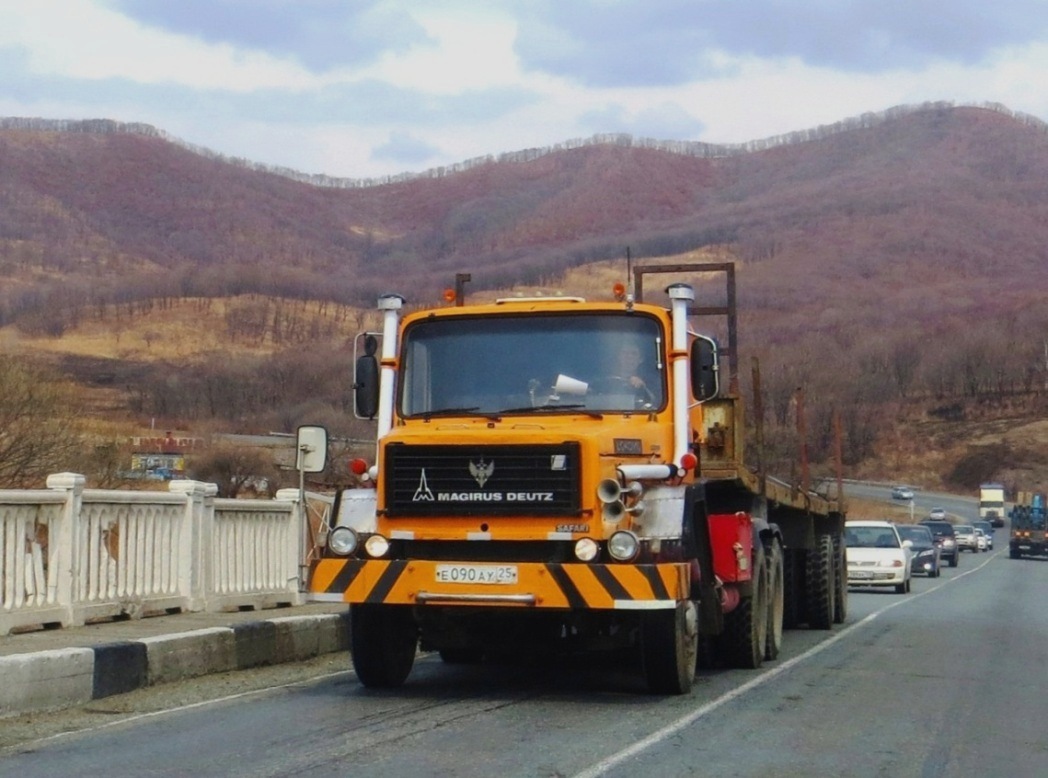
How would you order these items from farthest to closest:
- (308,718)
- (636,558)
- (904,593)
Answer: (904,593) < (636,558) < (308,718)

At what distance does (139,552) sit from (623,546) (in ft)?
17.9

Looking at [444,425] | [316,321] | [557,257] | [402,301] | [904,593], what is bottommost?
[904,593]

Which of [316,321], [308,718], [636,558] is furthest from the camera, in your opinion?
[316,321]

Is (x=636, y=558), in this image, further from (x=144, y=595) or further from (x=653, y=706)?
(x=144, y=595)

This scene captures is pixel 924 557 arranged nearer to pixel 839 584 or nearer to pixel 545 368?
pixel 839 584

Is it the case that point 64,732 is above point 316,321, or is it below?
below

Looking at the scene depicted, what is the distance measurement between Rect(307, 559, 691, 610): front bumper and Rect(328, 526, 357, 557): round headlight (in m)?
0.08

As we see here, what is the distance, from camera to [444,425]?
1156 centimetres

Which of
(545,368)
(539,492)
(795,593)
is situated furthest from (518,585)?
(795,593)

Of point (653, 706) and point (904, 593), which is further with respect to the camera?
point (904, 593)

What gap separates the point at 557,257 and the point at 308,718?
18317cm

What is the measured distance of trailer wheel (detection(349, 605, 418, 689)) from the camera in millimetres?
11484

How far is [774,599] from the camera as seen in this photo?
14.7m

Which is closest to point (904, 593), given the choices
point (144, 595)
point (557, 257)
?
point (144, 595)
